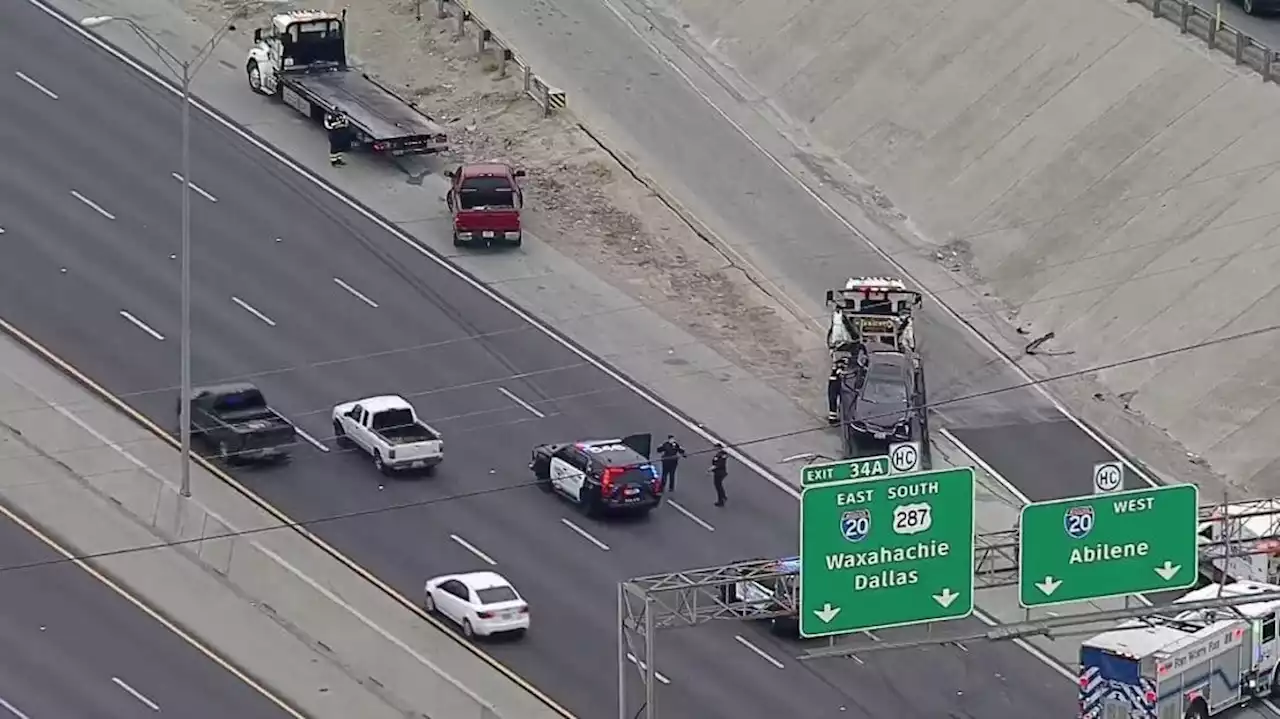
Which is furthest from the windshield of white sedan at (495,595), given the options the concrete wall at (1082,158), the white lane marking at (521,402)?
the concrete wall at (1082,158)

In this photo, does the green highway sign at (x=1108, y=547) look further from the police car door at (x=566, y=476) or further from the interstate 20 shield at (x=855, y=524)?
the police car door at (x=566, y=476)

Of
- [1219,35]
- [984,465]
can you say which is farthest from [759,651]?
[1219,35]

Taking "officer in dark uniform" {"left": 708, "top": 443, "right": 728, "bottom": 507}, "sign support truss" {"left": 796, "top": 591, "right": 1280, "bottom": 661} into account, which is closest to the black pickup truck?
"officer in dark uniform" {"left": 708, "top": 443, "right": 728, "bottom": 507}

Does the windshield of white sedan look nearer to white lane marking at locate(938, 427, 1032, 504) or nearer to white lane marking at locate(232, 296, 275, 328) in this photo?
white lane marking at locate(938, 427, 1032, 504)

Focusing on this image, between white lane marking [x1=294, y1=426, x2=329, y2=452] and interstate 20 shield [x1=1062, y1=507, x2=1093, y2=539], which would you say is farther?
white lane marking [x1=294, y1=426, x2=329, y2=452]

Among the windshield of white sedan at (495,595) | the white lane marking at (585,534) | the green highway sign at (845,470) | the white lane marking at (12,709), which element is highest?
the green highway sign at (845,470)

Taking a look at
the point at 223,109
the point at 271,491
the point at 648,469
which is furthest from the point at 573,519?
the point at 223,109
